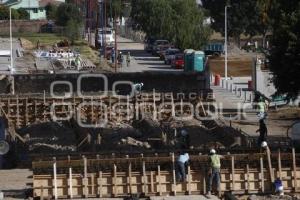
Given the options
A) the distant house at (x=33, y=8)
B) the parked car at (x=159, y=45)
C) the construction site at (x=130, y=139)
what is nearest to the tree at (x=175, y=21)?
the parked car at (x=159, y=45)

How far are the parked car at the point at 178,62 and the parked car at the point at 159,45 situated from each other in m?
10.4

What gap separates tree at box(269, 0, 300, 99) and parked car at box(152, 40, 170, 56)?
45.3 meters

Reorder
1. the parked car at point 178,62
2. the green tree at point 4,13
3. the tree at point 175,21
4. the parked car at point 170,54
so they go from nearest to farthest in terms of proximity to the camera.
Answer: the parked car at point 178,62
the parked car at point 170,54
the tree at point 175,21
the green tree at point 4,13

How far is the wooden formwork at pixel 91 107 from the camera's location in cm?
4556

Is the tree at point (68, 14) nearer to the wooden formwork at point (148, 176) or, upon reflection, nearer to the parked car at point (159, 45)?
the parked car at point (159, 45)

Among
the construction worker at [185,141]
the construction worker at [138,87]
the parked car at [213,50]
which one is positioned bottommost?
the parked car at [213,50]

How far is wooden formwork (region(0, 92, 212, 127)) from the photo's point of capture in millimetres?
45562

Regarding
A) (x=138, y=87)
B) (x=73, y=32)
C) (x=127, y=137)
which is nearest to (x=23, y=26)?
(x=73, y=32)

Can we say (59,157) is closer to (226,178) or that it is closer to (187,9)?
(226,178)

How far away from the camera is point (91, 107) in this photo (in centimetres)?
4631

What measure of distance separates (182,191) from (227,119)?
18.7 m

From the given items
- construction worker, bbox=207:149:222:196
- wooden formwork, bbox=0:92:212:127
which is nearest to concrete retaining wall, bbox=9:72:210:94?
wooden formwork, bbox=0:92:212:127

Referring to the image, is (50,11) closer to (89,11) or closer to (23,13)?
(23,13)

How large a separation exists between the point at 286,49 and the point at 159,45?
4824cm
